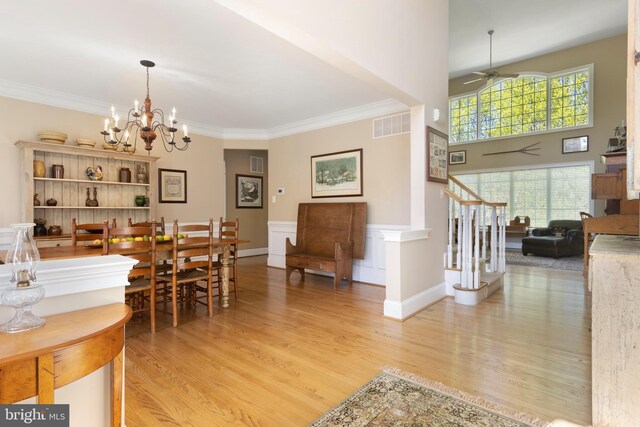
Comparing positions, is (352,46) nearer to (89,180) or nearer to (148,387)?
(148,387)

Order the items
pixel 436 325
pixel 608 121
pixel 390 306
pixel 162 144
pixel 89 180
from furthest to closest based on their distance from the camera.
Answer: pixel 608 121, pixel 162 144, pixel 89 180, pixel 390 306, pixel 436 325

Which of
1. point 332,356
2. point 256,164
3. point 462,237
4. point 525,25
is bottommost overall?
point 332,356

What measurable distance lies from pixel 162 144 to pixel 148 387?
14.5ft

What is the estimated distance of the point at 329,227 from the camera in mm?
5184

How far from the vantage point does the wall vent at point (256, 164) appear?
7684mm

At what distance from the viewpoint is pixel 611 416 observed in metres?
1.60

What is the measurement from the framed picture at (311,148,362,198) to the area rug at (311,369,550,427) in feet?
11.3

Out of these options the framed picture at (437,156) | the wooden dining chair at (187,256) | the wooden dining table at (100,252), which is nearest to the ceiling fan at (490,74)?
the framed picture at (437,156)

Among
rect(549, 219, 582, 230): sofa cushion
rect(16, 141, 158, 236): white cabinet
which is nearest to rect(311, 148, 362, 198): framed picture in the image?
rect(16, 141, 158, 236): white cabinet

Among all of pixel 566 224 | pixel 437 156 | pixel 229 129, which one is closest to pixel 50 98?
pixel 229 129

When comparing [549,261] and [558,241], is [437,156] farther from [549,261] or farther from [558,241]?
[558,241]

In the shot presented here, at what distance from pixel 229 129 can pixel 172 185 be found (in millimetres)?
1583

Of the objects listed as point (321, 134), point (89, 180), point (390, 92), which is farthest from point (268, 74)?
point (89, 180)

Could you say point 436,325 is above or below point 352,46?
below
